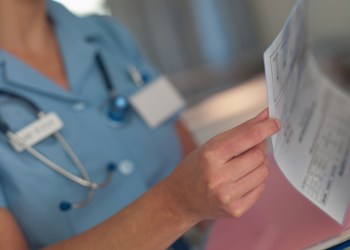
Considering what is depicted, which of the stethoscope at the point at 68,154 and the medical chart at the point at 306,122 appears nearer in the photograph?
the medical chart at the point at 306,122

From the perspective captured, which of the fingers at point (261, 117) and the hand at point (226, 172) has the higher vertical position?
the fingers at point (261, 117)

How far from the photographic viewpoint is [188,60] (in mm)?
2385

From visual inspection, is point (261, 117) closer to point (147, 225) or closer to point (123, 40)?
point (147, 225)

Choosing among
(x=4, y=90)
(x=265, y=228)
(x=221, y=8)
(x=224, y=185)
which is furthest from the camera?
(x=221, y=8)

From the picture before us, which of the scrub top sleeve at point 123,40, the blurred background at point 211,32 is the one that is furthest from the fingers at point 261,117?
the blurred background at point 211,32

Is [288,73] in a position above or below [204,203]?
above

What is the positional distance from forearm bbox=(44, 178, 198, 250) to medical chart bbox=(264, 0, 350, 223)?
0.53 ft

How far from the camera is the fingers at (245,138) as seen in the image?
0.64 m

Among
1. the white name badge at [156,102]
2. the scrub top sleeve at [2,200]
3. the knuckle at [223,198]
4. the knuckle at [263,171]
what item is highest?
the knuckle at [263,171]

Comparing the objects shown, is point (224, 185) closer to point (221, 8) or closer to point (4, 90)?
point (4, 90)

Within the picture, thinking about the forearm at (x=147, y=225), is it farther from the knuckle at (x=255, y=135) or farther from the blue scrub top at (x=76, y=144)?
the blue scrub top at (x=76, y=144)

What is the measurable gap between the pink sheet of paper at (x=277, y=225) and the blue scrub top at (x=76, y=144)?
25 centimetres

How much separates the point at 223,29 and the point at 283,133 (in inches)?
68.4

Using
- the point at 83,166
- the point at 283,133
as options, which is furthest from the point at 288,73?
the point at 83,166
